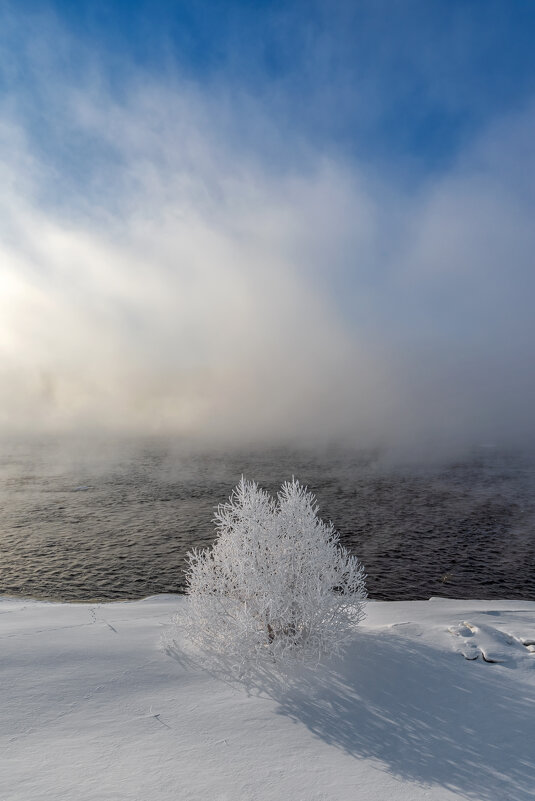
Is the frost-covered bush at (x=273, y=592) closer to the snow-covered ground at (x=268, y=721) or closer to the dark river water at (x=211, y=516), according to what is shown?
the snow-covered ground at (x=268, y=721)

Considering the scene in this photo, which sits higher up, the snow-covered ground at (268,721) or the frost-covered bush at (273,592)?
the frost-covered bush at (273,592)

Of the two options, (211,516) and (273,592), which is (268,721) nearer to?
(273,592)

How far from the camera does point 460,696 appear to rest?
11.1 m

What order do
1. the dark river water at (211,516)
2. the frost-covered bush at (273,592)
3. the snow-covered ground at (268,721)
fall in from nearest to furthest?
the snow-covered ground at (268,721)
the frost-covered bush at (273,592)
the dark river water at (211,516)

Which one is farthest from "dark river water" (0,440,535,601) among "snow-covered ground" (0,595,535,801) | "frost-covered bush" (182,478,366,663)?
"frost-covered bush" (182,478,366,663)

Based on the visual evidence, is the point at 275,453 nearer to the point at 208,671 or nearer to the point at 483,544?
the point at 483,544

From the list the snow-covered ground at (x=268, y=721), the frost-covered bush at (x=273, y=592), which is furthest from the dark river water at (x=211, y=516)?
the frost-covered bush at (x=273, y=592)

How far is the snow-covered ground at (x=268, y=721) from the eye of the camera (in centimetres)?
828

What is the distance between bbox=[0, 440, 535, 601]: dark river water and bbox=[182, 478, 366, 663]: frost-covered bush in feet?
43.4

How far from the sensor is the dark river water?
26797mm

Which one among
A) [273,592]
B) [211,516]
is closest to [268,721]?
[273,592]

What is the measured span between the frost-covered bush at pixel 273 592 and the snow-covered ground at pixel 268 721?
2.46ft

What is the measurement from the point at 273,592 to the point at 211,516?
30044mm

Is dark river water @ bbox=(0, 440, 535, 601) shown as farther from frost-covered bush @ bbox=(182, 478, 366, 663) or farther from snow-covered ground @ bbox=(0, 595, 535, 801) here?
frost-covered bush @ bbox=(182, 478, 366, 663)
